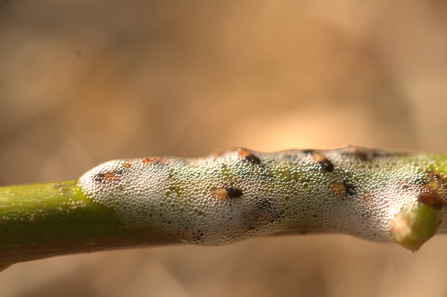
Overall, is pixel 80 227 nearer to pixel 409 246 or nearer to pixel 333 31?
pixel 409 246

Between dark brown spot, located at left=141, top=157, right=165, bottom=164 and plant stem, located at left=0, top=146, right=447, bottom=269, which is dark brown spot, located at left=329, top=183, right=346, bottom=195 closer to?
plant stem, located at left=0, top=146, right=447, bottom=269

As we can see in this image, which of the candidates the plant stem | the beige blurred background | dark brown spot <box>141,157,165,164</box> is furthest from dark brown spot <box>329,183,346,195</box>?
the beige blurred background

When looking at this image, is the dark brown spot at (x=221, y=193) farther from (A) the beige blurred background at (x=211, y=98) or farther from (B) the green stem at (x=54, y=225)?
(A) the beige blurred background at (x=211, y=98)

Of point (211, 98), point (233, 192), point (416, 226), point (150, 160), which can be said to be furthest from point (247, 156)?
point (211, 98)

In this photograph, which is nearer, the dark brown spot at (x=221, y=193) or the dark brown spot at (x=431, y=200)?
the dark brown spot at (x=431, y=200)

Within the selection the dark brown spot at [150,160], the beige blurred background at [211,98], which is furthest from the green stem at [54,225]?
the beige blurred background at [211,98]

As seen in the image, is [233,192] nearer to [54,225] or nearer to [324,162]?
[324,162]
